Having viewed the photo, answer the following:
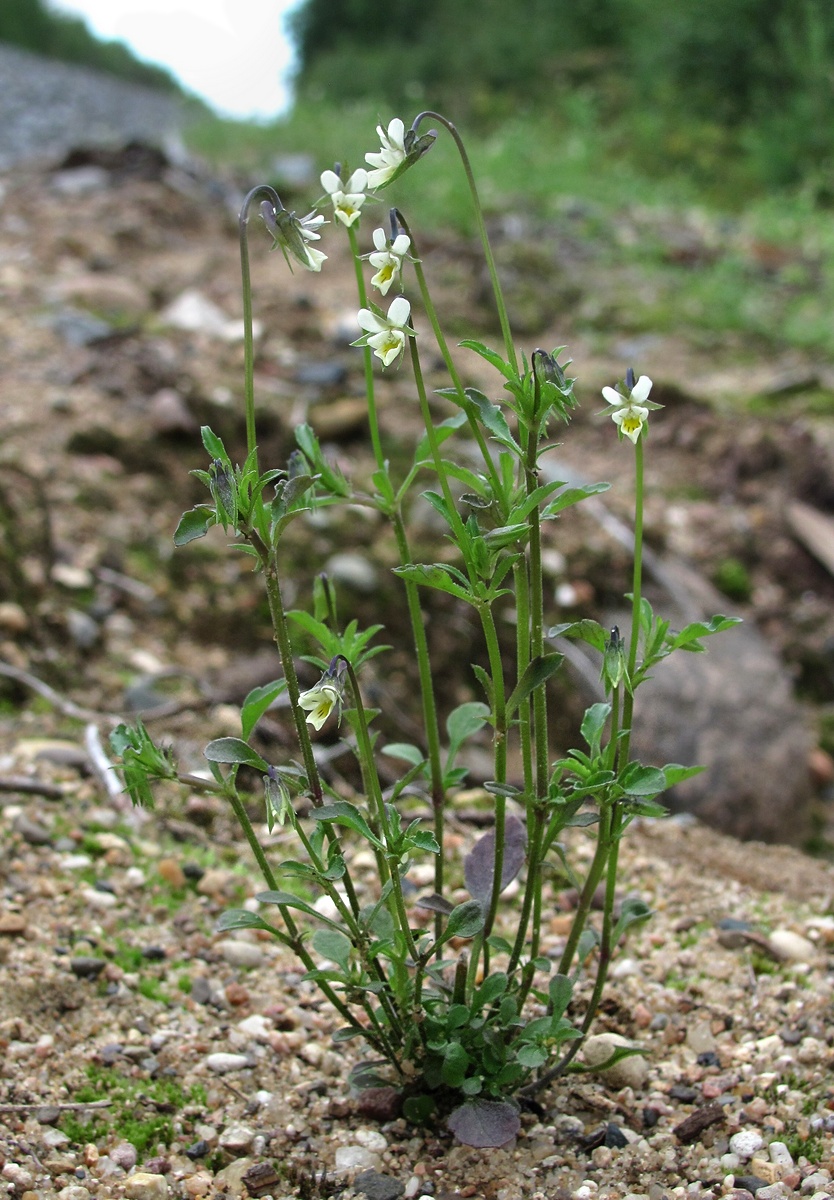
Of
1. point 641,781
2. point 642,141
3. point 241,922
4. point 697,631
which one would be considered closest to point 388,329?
point 697,631

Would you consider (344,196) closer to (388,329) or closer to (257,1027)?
(388,329)

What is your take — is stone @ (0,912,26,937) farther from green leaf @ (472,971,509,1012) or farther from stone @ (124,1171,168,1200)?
green leaf @ (472,971,509,1012)

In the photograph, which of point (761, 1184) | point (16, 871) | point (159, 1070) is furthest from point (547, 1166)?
point (16, 871)

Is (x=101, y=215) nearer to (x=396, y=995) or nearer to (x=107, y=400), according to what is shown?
(x=107, y=400)

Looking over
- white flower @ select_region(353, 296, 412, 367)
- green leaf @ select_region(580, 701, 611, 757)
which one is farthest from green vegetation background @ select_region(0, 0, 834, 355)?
green leaf @ select_region(580, 701, 611, 757)

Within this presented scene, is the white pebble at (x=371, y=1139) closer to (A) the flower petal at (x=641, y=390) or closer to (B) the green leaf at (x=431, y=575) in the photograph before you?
(B) the green leaf at (x=431, y=575)

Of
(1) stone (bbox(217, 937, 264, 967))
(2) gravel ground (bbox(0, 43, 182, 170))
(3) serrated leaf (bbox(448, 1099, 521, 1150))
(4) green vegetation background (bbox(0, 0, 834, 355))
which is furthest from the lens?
(2) gravel ground (bbox(0, 43, 182, 170))

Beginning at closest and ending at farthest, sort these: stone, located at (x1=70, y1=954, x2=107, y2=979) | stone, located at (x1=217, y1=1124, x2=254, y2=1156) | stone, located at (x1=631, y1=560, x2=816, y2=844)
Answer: stone, located at (x1=217, y1=1124, x2=254, y2=1156)
stone, located at (x1=70, y1=954, x2=107, y2=979)
stone, located at (x1=631, y1=560, x2=816, y2=844)
